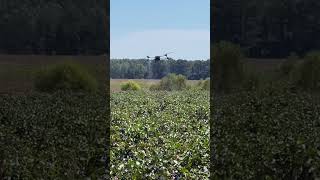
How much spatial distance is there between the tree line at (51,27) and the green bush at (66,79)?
1.32 m

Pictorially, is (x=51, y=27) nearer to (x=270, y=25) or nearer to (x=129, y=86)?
(x=270, y=25)

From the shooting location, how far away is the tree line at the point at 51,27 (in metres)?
21.9

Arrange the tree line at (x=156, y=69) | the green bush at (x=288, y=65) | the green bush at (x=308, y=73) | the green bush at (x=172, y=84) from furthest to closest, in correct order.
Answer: the tree line at (x=156, y=69) < the green bush at (x=172, y=84) < the green bush at (x=288, y=65) < the green bush at (x=308, y=73)

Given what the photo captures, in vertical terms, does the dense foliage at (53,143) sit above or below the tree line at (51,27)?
below

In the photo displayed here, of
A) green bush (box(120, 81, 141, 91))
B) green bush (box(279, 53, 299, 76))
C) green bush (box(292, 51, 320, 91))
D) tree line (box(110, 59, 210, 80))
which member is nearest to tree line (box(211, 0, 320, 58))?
green bush (box(279, 53, 299, 76))

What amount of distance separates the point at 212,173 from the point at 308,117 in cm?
581

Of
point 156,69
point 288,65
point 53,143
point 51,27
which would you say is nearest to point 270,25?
→ point 288,65

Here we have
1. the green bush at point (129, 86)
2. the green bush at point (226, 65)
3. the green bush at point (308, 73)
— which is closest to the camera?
the green bush at point (308, 73)

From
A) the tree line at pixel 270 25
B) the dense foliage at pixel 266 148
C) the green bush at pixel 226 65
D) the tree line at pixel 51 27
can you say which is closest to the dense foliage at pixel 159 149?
the dense foliage at pixel 266 148

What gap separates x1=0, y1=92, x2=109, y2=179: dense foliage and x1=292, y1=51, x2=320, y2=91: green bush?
10036 mm

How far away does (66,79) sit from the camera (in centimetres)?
2031

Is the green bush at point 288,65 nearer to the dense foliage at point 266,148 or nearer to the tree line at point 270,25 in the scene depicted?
the tree line at point 270,25

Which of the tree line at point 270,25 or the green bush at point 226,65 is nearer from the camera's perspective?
the tree line at point 270,25

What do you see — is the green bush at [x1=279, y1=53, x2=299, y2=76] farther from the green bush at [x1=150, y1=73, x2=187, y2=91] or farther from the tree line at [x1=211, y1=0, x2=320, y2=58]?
the green bush at [x1=150, y1=73, x2=187, y2=91]
